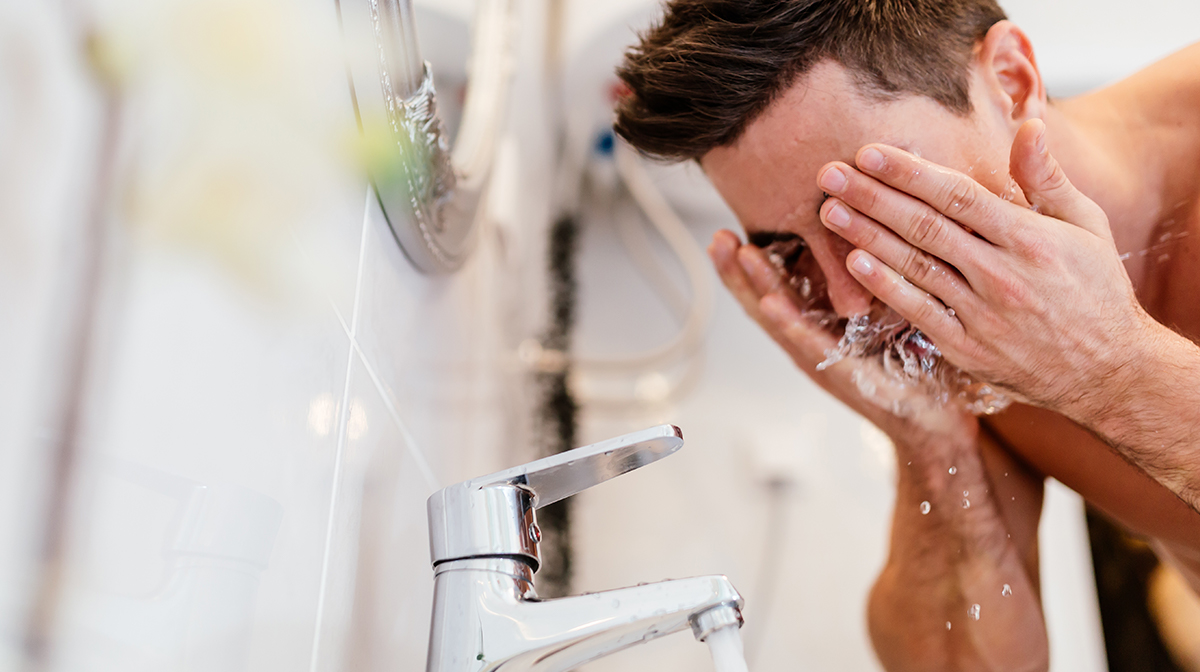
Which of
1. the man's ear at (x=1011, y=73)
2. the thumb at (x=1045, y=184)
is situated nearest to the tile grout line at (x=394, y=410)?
the thumb at (x=1045, y=184)

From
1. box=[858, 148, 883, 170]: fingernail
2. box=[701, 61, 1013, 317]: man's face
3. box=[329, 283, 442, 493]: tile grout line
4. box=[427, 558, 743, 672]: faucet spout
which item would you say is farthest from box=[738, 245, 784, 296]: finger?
box=[427, 558, 743, 672]: faucet spout

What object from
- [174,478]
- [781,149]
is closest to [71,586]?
[174,478]

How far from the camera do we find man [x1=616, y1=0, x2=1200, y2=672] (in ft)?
1.78

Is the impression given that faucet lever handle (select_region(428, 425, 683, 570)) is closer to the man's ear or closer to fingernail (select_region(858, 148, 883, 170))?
fingernail (select_region(858, 148, 883, 170))

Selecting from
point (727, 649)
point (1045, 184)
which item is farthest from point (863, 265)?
point (727, 649)

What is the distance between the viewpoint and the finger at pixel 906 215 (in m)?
0.55

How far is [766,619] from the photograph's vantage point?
125cm

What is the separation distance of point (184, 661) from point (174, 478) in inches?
2.2

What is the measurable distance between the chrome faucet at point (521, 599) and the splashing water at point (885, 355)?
1.50 feet

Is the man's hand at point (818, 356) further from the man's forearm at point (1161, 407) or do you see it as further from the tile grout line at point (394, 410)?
the tile grout line at point (394, 410)

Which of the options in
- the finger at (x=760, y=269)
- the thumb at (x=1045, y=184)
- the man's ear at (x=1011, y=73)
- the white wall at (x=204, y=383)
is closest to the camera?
the white wall at (x=204, y=383)

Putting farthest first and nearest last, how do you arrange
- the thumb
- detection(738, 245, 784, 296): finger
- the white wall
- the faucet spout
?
detection(738, 245, 784, 296): finger
the thumb
the faucet spout
the white wall

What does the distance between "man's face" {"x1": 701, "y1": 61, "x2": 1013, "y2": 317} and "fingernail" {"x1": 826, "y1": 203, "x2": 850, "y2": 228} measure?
4 centimetres

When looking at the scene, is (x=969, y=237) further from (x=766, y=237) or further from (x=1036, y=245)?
(x=766, y=237)
